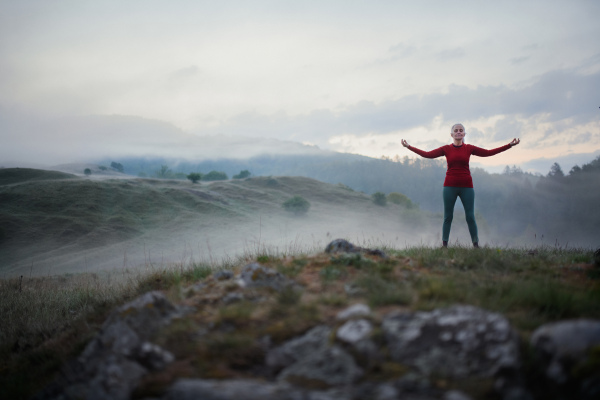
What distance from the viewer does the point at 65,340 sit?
5508 mm

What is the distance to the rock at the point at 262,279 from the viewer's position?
4.60 meters

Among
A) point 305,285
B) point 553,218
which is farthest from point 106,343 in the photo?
point 553,218

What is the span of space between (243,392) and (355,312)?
139cm

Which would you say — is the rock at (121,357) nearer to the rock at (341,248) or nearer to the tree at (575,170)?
the rock at (341,248)

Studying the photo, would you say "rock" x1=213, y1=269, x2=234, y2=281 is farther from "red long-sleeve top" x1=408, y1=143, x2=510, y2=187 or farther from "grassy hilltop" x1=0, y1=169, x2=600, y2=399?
"red long-sleeve top" x1=408, y1=143, x2=510, y2=187

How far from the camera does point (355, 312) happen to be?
3.33 metres

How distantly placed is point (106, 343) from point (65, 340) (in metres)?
2.97

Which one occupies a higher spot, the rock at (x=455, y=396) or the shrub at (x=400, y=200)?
the rock at (x=455, y=396)

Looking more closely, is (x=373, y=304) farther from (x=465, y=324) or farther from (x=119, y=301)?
(x=119, y=301)

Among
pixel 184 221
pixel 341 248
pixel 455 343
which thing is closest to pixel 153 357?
pixel 455 343

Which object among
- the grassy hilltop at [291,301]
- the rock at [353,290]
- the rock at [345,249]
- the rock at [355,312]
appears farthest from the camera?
the rock at [345,249]

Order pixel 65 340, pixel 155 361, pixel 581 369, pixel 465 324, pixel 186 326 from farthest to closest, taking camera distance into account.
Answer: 1. pixel 65 340
2. pixel 186 326
3. pixel 155 361
4. pixel 465 324
5. pixel 581 369

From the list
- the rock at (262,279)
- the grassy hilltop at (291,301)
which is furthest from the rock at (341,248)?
the rock at (262,279)

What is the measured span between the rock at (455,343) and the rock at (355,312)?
275 millimetres
